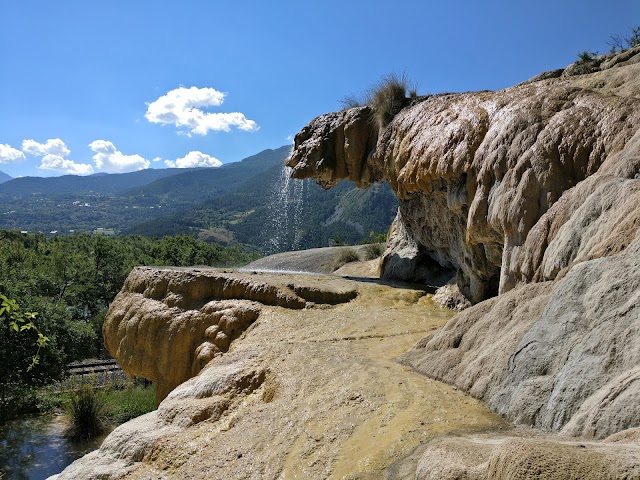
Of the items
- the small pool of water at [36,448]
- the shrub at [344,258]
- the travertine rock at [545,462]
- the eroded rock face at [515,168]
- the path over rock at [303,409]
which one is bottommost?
the small pool of water at [36,448]

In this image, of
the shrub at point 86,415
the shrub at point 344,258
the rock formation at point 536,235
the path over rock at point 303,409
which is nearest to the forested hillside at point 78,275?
the shrub at point 86,415

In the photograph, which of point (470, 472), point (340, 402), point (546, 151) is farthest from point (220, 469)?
point (546, 151)

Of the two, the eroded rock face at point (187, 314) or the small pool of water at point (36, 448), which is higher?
the eroded rock face at point (187, 314)

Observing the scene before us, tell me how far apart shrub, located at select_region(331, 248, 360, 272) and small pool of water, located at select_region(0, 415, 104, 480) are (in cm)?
1024

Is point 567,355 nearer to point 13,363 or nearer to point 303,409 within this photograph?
point 303,409

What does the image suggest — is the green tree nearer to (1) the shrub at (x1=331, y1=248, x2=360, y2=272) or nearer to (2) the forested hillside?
(2) the forested hillside

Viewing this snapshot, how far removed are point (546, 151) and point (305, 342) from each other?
13.9 feet

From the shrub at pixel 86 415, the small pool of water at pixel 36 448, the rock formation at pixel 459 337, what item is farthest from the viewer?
the shrub at pixel 86 415

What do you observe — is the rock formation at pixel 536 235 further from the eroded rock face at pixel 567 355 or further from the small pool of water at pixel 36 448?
the small pool of water at pixel 36 448

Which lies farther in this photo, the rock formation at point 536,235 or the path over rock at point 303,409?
the path over rock at point 303,409

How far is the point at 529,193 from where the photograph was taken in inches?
269

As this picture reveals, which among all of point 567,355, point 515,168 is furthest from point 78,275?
point 567,355

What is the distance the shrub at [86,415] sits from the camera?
1858 cm

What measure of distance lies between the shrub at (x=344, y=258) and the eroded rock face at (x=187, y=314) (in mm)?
7737
